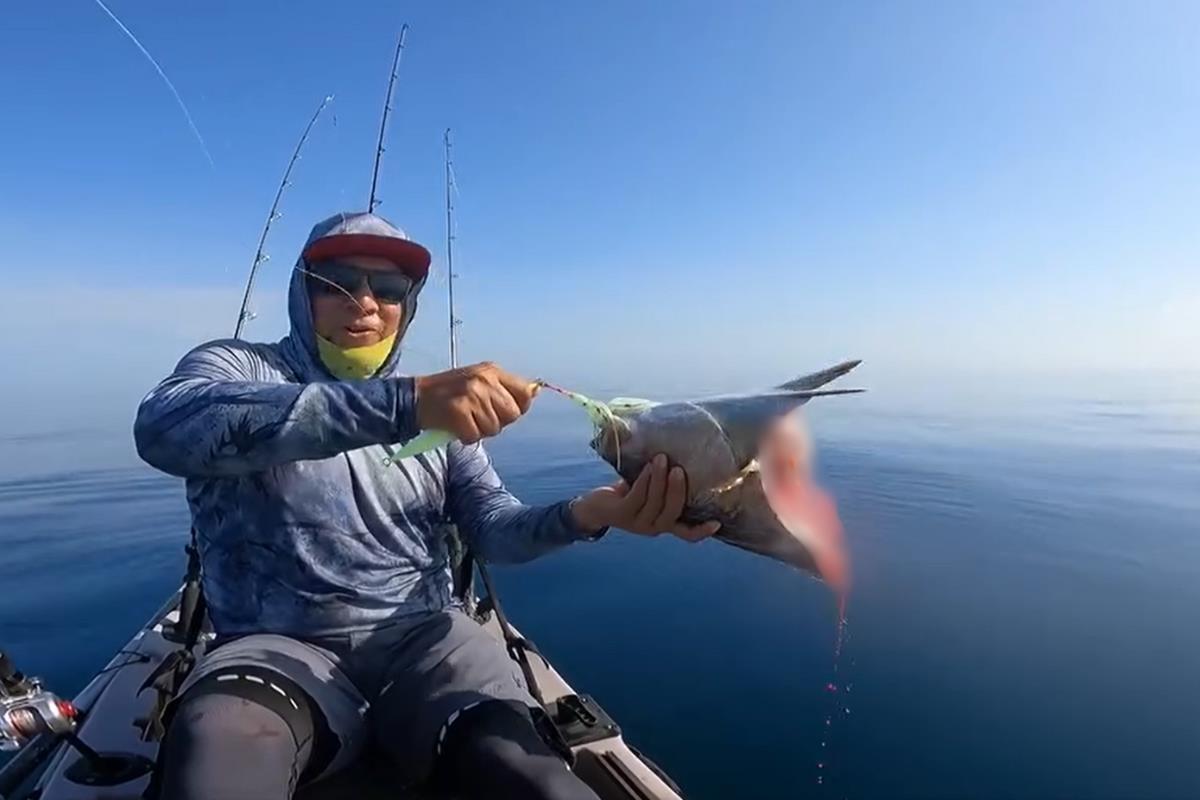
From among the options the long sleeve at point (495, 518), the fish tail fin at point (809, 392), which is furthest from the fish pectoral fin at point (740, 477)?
the long sleeve at point (495, 518)

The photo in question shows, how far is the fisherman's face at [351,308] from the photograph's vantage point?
355 cm

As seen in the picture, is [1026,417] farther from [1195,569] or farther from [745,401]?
[745,401]

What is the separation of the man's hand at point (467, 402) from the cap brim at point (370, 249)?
1.32 meters

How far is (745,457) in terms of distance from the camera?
274 cm

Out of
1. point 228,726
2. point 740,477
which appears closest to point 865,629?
point 740,477

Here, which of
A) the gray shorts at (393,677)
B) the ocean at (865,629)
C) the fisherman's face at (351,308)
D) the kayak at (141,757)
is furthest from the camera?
the ocean at (865,629)

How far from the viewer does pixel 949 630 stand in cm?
827

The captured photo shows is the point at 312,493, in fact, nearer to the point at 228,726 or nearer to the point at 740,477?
the point at 228,726

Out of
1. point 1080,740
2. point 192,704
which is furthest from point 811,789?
point 192,704

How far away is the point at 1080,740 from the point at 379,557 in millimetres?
6564

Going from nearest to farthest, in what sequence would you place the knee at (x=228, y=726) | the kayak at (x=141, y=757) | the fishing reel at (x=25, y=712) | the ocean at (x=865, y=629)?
the knee at (x=228, y=726)
the fishing reel at (x=25, y=712)
the kayak at (x=141, y=757)
the ocean at (x=865, y=629)

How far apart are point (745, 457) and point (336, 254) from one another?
2348mm

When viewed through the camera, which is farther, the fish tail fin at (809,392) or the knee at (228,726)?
the fish tail fin at (809,392)

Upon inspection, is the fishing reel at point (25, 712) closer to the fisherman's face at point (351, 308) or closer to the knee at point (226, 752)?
the knee at point (226, 752)
